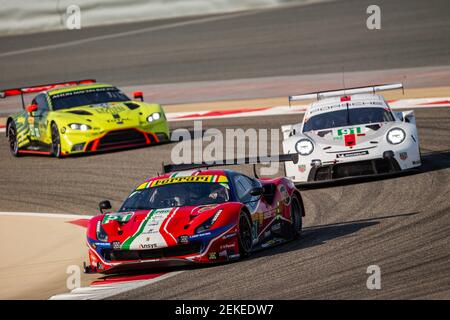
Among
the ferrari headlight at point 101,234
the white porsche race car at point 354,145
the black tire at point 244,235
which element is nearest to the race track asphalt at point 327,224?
the black tire at point 244,235

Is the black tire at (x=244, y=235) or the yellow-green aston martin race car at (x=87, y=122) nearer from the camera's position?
the black tire at (x=244, y=235)

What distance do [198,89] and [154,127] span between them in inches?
329

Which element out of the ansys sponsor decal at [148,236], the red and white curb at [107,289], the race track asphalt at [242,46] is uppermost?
the race track asphalt at [242,46]

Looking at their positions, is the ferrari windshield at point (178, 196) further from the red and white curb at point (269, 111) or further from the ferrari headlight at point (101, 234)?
the red and white curb at point (269, 111)

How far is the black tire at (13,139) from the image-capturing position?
70.8 ft

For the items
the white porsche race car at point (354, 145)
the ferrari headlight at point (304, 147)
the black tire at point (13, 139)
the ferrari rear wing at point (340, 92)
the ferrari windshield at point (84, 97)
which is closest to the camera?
the white porsche race car at point (354, 145)

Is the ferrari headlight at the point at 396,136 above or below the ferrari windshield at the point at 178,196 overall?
above

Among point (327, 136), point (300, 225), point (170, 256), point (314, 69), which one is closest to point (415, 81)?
point (314, 69)

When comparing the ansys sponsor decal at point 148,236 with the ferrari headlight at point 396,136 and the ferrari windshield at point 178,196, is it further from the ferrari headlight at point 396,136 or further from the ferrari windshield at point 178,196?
the ferrari headlight at point 396,136

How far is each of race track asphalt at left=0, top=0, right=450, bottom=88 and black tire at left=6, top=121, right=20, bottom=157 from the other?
9193 mm

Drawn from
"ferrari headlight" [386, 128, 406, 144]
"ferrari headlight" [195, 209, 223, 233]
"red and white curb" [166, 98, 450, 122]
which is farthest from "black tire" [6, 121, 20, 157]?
"ferrari headlight" [195, 209, 223, 233]

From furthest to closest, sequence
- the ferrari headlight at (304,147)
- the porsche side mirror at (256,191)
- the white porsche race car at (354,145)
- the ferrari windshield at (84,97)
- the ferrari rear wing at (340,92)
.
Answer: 1. the ferrari windshield at (84,97)
2. the ferrari rear wing at (340,92)
3. the ferrari headlight at (304,147)
4. the white porsche race car at (354,145)
5. the porsche side mirror at (256,191)

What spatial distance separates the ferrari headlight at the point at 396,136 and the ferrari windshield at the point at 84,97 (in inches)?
266
